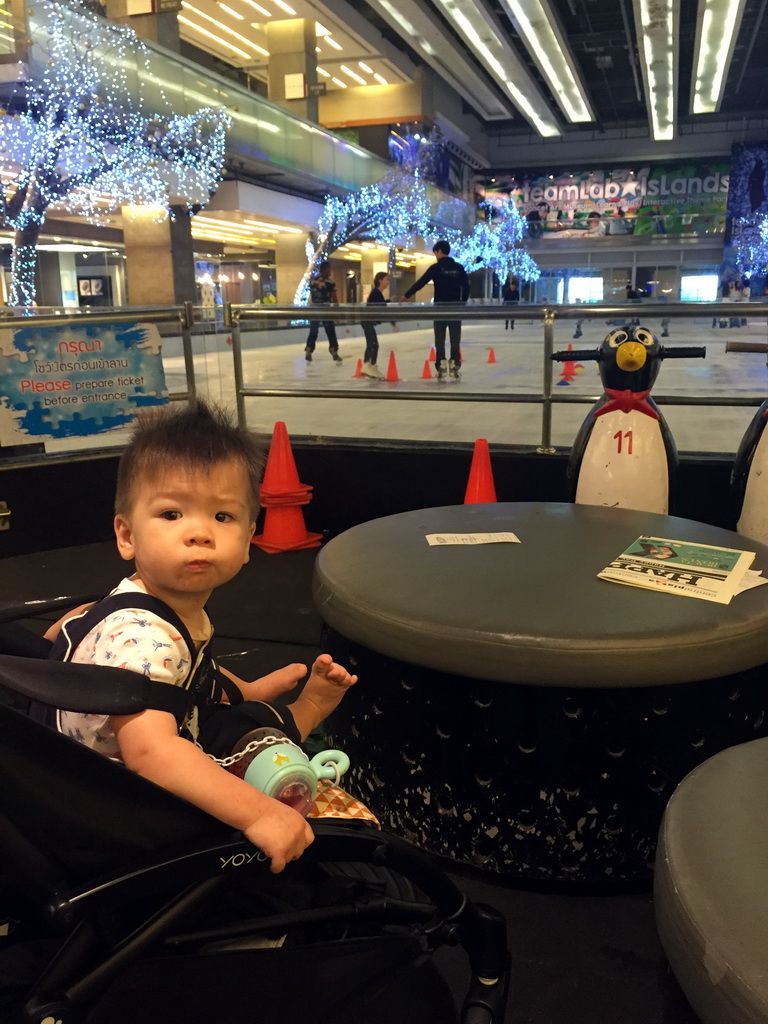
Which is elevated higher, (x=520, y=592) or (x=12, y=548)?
(x=520, y=592)

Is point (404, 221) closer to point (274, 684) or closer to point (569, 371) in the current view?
point (569, 371)

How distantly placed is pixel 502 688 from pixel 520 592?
25 cm

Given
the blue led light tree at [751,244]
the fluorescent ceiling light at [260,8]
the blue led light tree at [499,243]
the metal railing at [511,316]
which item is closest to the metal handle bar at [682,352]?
the metal railing at [511,316]

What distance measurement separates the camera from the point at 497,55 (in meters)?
19.2

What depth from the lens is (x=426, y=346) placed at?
7.69m

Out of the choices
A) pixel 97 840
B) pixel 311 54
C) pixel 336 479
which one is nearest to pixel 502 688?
pixel 97 840

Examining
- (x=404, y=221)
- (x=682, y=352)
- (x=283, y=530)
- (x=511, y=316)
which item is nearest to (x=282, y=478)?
(x=283, y=530)

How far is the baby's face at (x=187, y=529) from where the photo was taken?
127 centimetres

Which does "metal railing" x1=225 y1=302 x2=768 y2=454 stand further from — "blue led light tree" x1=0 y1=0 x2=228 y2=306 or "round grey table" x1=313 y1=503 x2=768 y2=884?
"blue led light tree" x1=0 y1=0 x2=228 y2=306

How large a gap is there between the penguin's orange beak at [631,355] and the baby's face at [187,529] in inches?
79.6

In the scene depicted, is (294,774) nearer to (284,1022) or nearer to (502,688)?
(284,1022)

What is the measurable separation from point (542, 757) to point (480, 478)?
2.34 meters

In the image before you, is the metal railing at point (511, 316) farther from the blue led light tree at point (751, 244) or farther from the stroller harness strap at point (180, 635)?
the blue led light tree at point (751, 244)

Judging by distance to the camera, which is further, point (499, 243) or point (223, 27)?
point (499, 243)
